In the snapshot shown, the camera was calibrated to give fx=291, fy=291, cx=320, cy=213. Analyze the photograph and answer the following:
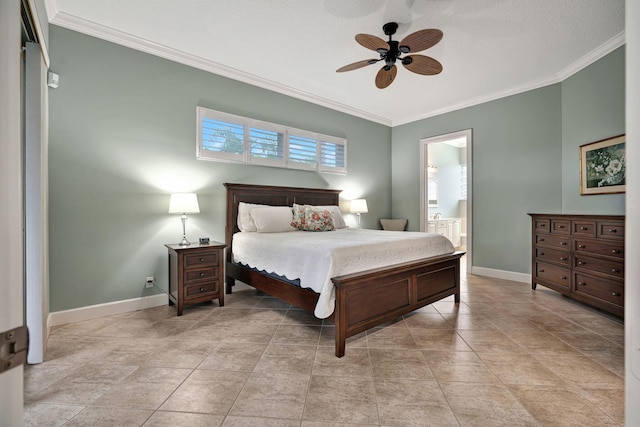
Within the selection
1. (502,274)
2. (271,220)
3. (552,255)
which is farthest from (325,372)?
(502,274)

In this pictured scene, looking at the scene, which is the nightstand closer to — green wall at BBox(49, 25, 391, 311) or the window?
green wall at BBox(49, 25, 391, 311)

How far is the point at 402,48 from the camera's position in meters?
2.59

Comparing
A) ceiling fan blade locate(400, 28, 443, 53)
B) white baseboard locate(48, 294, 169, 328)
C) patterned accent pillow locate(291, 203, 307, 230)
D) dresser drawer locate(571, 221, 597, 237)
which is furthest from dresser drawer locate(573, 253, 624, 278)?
white baseboard locate(48, 294, 169, 328)

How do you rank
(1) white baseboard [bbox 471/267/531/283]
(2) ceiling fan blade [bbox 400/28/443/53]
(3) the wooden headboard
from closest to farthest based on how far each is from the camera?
(2) ceiling fan blade [bbox 400/28/443/53] < (3) the wooden headboard < (1) white baseboard [bbox 471/267/531/283]

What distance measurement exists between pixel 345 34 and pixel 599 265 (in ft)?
11.5

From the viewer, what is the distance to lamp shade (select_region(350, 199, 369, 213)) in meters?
5.14

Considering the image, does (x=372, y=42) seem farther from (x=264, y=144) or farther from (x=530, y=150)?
(x=530, y=150)

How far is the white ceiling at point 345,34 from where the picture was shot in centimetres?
263

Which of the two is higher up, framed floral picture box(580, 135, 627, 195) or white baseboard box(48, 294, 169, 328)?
framed floral picture box(580, 135, 627, 195)

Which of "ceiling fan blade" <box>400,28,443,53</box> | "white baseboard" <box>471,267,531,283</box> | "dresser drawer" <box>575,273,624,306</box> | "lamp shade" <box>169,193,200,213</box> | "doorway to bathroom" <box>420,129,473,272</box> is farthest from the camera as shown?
"doorway to bathroom" <box>420,129,473,272</box>

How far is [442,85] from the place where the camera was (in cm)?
423

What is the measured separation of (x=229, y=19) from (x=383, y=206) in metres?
4.24

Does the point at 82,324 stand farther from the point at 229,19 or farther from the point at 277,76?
the point at 277,76

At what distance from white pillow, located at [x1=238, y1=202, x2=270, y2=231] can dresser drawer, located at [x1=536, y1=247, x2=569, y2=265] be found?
3.69 metres
